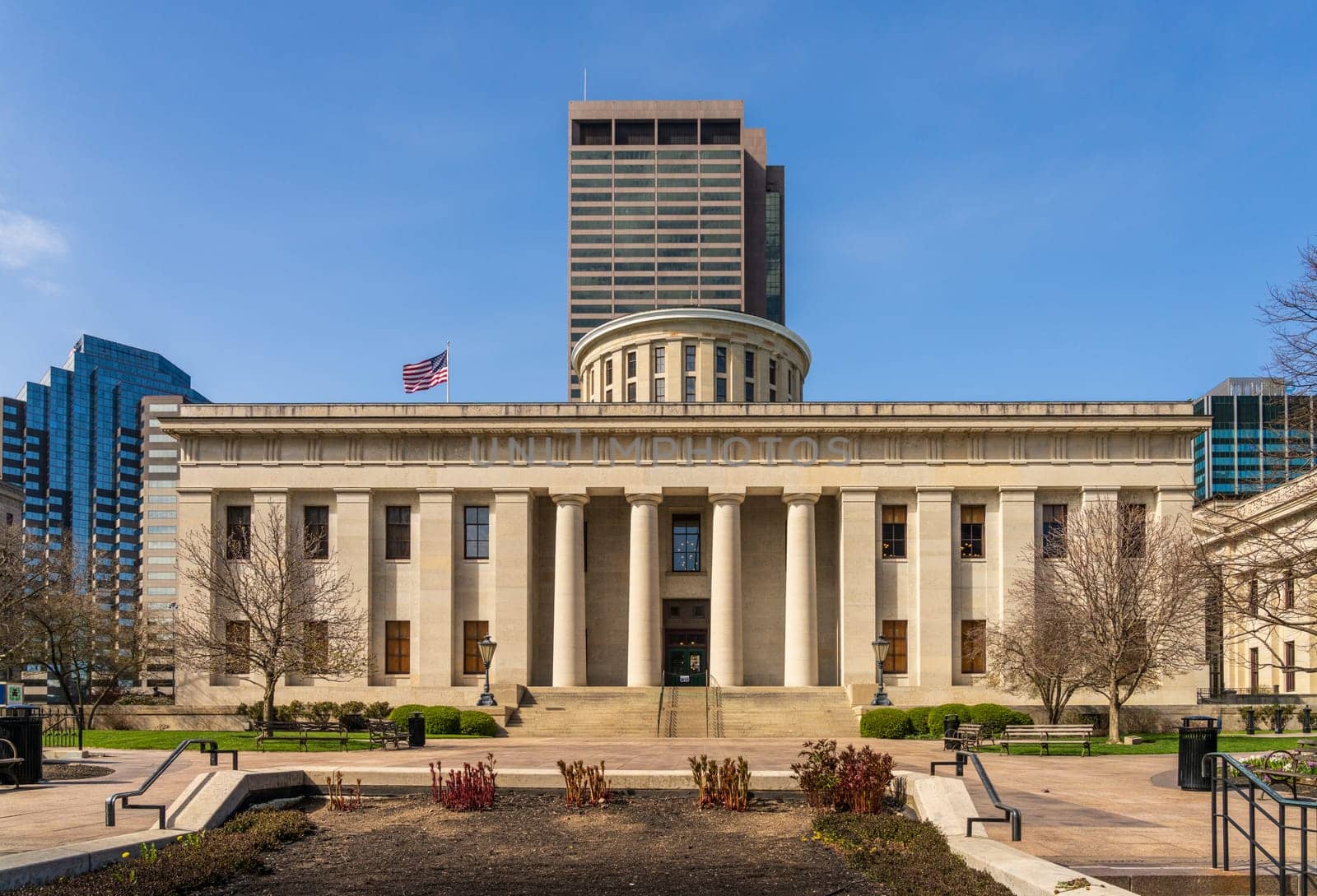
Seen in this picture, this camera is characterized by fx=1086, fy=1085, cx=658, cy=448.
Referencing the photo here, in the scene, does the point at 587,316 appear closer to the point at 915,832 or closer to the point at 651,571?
the point at 651,571

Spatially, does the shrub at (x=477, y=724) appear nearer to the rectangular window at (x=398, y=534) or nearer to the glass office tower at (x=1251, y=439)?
the rectangular window at (x=398, y=534)

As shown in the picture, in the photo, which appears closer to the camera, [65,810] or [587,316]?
[65,810]

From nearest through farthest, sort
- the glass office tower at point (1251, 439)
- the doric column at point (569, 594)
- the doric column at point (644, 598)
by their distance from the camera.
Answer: the glass office tower at point (1251, 439)
the doric column at point (569, 594)
the doric column at point (644, 598)

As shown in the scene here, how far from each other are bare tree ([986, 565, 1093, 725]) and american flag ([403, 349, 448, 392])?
2630 centimetres

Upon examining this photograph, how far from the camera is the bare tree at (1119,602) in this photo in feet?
121

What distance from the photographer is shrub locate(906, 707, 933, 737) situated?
37.4m

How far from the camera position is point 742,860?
45.0ft

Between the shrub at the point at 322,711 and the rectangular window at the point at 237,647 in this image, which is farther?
the shrub at the point at 322,711

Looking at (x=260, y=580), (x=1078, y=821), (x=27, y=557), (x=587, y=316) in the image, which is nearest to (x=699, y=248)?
(x=587, y=316)

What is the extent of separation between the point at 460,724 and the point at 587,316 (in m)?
127

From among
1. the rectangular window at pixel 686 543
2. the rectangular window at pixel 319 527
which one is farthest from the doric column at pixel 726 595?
the rectangular window at pixel 319 527

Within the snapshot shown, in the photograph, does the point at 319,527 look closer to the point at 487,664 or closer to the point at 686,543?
the point at 487,664

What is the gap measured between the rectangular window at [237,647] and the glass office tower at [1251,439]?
3019 centimetres

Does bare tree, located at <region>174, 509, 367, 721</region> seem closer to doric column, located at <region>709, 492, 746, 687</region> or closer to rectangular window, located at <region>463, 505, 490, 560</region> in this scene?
rectangular window, located at <region>463, 505, 490, 560</region>
